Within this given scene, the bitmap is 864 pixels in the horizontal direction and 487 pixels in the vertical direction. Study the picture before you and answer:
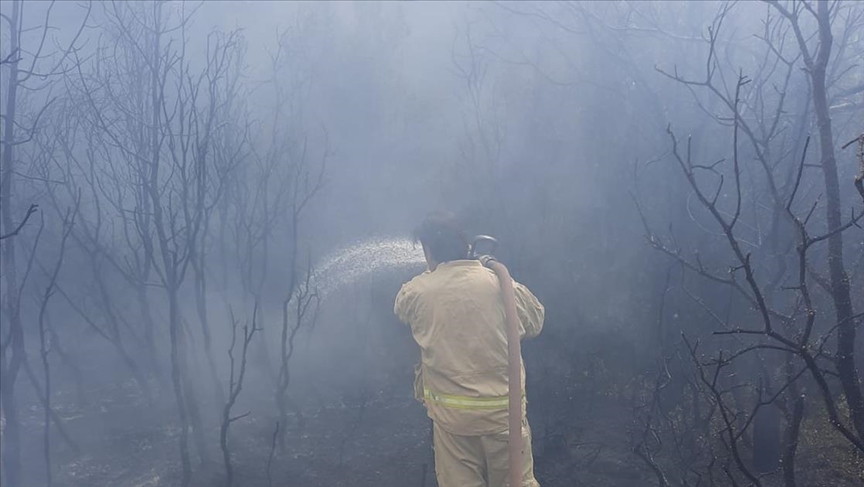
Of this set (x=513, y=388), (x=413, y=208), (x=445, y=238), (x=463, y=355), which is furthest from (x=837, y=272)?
(x=413, y=208)

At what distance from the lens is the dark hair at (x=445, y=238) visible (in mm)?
3412

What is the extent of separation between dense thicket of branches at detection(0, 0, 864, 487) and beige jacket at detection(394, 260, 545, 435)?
1316 mm

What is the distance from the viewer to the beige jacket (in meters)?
3.22

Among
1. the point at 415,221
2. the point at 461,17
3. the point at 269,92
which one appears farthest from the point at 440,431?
the point at 461,17

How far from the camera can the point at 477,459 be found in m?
3.35

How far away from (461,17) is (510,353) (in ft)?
26.8

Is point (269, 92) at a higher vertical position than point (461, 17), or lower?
lower

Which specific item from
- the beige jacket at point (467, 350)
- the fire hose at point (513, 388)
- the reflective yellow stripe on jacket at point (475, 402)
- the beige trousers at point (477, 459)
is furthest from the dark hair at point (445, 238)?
the beige trousers at point (477, 459)

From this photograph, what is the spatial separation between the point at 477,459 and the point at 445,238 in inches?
42.8

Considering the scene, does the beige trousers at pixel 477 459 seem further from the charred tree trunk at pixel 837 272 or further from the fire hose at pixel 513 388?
the charred tree trunk at pixel 837 272

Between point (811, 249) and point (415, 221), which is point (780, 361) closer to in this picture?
point (811, 249)

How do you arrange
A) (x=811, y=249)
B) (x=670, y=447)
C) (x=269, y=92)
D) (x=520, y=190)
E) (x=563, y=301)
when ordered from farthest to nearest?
(x=269, y=92) → (x=520, y=190) → (x=563, y=301) → (x=670, y=447) → (x=811, y=249)

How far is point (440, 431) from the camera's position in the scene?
3387mm

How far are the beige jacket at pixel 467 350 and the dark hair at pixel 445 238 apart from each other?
12 centimetres
